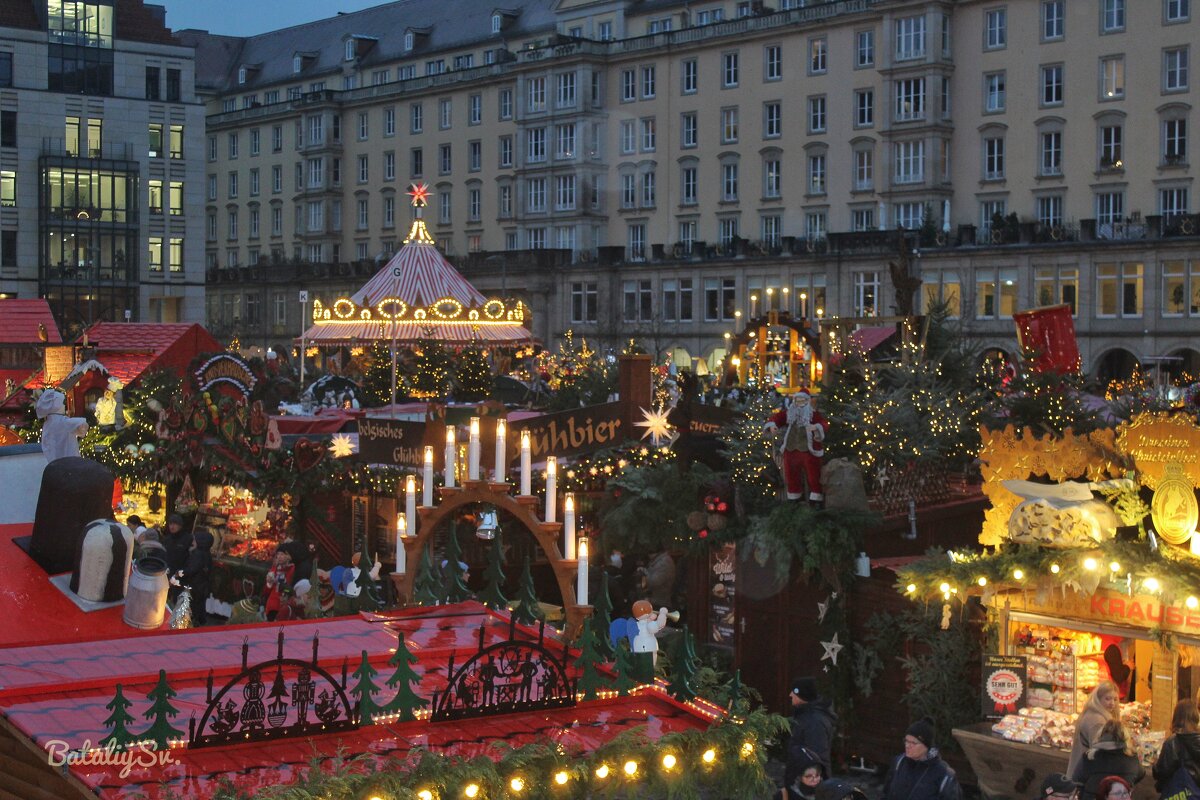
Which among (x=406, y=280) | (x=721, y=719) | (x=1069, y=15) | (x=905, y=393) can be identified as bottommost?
(x=721, y=719)

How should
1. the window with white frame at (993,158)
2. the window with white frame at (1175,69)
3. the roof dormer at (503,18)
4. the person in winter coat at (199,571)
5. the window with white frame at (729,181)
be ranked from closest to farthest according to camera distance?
the person in winter coat at (199,571)
the window with white frame at (1175,69)
the window with white frame at (993,158)
the window with white frame at (729,181)
the roof dormer at (503,18)

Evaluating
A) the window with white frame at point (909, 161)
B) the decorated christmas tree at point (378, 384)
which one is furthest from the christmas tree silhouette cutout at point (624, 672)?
the window with white frame at point (909, 161)

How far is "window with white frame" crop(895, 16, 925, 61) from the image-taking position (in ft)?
204

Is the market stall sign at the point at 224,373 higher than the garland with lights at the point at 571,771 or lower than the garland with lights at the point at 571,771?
higher

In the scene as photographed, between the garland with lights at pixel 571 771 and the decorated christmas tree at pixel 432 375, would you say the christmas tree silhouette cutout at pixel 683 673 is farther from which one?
the decorated christmas tree at pixel 432 375

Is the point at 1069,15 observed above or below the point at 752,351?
above

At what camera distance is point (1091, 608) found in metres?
13.4

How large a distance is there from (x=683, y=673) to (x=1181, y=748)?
470cm

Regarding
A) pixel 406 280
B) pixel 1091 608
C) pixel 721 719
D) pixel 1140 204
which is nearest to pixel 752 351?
pixel 406 280

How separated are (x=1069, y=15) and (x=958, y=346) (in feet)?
138

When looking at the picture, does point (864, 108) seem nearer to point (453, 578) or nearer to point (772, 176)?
point (772, 176)

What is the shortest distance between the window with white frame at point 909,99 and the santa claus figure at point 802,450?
47812mm

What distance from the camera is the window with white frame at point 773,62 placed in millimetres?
68062

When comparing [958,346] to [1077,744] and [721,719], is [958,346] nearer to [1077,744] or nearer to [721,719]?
[1077,744]
